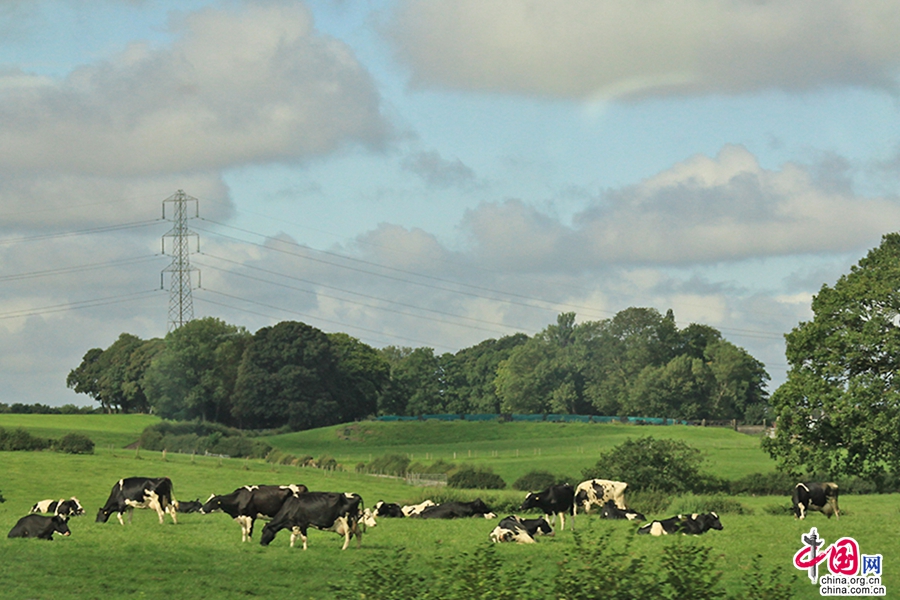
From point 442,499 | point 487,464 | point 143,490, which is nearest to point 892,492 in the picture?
point 442,499

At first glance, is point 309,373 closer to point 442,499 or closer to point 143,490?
point 442,499

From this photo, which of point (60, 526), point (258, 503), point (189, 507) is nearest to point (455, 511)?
point (189, 507)

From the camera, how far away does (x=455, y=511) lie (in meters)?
39.0

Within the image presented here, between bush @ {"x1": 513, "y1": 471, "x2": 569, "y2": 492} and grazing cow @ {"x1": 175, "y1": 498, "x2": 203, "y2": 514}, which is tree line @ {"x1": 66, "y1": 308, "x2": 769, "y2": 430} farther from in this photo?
grazing cow @ {"x1": 175, "y1": 498, "x2": 203, "y2": 514}

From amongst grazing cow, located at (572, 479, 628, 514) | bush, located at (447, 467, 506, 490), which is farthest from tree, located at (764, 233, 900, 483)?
bush, located at (447, 467, 506, 490)

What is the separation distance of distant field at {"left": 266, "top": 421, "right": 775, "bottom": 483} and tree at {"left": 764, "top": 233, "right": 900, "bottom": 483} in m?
40.3

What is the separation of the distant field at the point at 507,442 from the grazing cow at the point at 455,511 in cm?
4296

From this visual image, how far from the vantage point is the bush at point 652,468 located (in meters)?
53.8

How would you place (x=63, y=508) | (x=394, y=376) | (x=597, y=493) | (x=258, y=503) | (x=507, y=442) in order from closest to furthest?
(x=258, y=503), (x=597, y=493), (x=63, y=508), (x=507, y=442), (x=394, y=376)

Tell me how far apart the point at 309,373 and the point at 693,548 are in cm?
12585

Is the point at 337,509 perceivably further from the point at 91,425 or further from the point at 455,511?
the point at 91,425

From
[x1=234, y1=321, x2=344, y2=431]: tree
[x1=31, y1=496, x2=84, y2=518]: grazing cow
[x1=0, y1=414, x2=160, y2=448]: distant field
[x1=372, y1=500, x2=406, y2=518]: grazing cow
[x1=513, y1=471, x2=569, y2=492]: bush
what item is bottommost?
[x1=513, y1=471, x2=569, y2=492]: bush

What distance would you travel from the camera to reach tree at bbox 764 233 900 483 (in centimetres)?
4038

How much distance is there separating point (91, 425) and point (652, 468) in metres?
94.7
